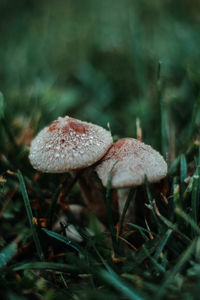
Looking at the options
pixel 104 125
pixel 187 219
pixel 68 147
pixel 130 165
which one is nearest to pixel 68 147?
pixel 68 147

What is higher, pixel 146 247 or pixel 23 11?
pixel 23 11

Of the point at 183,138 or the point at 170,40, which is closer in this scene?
the point at 183,138

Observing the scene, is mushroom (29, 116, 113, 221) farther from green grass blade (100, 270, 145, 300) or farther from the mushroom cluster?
green grass blade (100, 270, 145, 300)

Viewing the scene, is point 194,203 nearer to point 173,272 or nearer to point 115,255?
point 173,272

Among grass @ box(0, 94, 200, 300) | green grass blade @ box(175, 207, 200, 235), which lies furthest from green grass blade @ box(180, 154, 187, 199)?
green grass blade @ box(175, 207, 200, 235)

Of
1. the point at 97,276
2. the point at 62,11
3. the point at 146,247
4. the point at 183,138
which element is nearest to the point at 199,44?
the point at 183,138

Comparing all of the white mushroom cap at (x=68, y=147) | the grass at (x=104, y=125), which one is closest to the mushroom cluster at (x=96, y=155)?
the white mushroom cap at (x=68, y=147)

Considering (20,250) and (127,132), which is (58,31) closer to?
(127,132)
